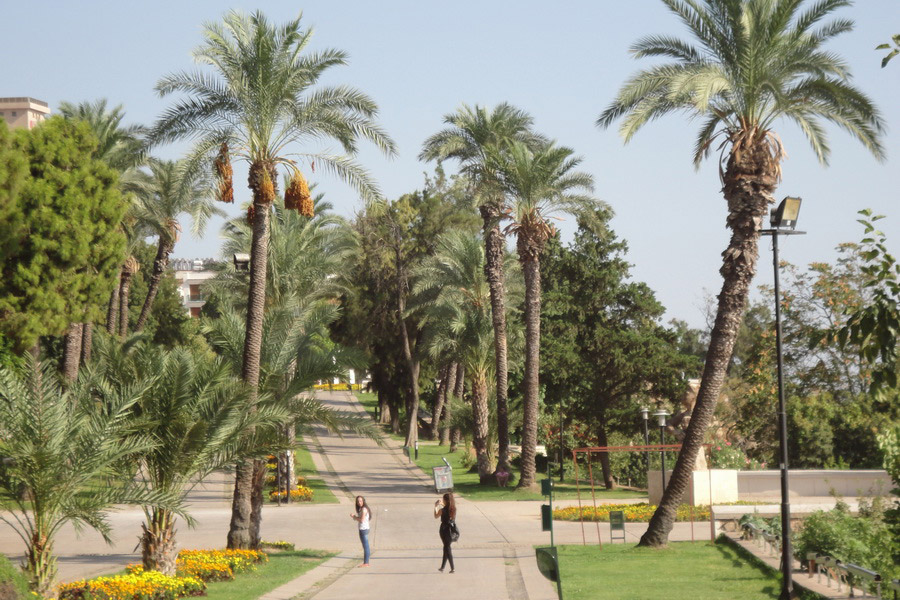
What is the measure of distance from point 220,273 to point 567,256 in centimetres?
1710

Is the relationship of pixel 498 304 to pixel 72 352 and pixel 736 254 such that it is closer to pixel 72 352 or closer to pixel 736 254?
pixel 72 352

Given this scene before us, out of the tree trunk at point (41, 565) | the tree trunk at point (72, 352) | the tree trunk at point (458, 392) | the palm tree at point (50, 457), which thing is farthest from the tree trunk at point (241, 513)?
the tree trunk at point (458, 392)

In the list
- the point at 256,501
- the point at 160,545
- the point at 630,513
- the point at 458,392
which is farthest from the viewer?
the point at 458,392

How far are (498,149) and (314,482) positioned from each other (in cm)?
1594

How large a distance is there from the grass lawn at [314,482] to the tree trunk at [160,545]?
13.5m

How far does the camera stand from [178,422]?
1764 centimetres

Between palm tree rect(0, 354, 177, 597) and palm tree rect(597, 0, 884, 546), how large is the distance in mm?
11206

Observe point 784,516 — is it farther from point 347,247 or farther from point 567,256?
point 347,247

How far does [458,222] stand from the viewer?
5756 centimetres

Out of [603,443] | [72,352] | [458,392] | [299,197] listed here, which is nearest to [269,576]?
[299,197]

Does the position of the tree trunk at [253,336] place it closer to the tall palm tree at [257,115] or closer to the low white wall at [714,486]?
the tall palm tree at [257,115]

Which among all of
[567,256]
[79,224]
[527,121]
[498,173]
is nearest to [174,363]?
[79,224]

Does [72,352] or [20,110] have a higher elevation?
[20,110]

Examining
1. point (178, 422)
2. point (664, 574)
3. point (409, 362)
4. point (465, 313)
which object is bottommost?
point (664, 574)
